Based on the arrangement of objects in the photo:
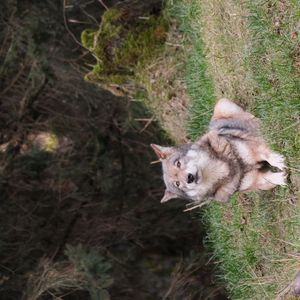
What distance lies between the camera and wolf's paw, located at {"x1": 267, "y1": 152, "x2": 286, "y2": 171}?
15.7 ft

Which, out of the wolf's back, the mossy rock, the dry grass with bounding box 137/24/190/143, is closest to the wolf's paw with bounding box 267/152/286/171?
the wolf's back

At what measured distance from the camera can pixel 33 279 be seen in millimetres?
7234

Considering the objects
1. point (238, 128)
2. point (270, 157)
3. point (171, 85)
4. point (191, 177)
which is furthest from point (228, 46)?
point (191, 177)

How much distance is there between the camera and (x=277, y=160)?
15.8 ft

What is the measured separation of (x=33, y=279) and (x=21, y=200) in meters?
1.44

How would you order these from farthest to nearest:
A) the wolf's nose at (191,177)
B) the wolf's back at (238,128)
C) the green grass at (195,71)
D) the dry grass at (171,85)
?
the dry grass at (171,85) → the green grass at (195,71) → the wolf's back at (238,128) → the wolf's nose at (191,177)

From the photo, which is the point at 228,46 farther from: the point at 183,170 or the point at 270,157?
the point at 183,170

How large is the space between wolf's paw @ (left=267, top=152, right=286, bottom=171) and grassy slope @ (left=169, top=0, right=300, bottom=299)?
53 millimetres

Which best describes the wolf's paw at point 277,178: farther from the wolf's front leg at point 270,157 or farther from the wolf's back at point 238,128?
the wolf's back at point 238,128

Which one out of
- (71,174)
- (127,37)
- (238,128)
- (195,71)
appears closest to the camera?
(238,128)

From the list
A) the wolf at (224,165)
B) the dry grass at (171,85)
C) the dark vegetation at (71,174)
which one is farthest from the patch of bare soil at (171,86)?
the wolf at (224,165)

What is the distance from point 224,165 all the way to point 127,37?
9.24 ft

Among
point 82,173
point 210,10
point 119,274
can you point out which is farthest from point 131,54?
point 119,274

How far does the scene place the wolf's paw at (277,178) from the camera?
486cm
